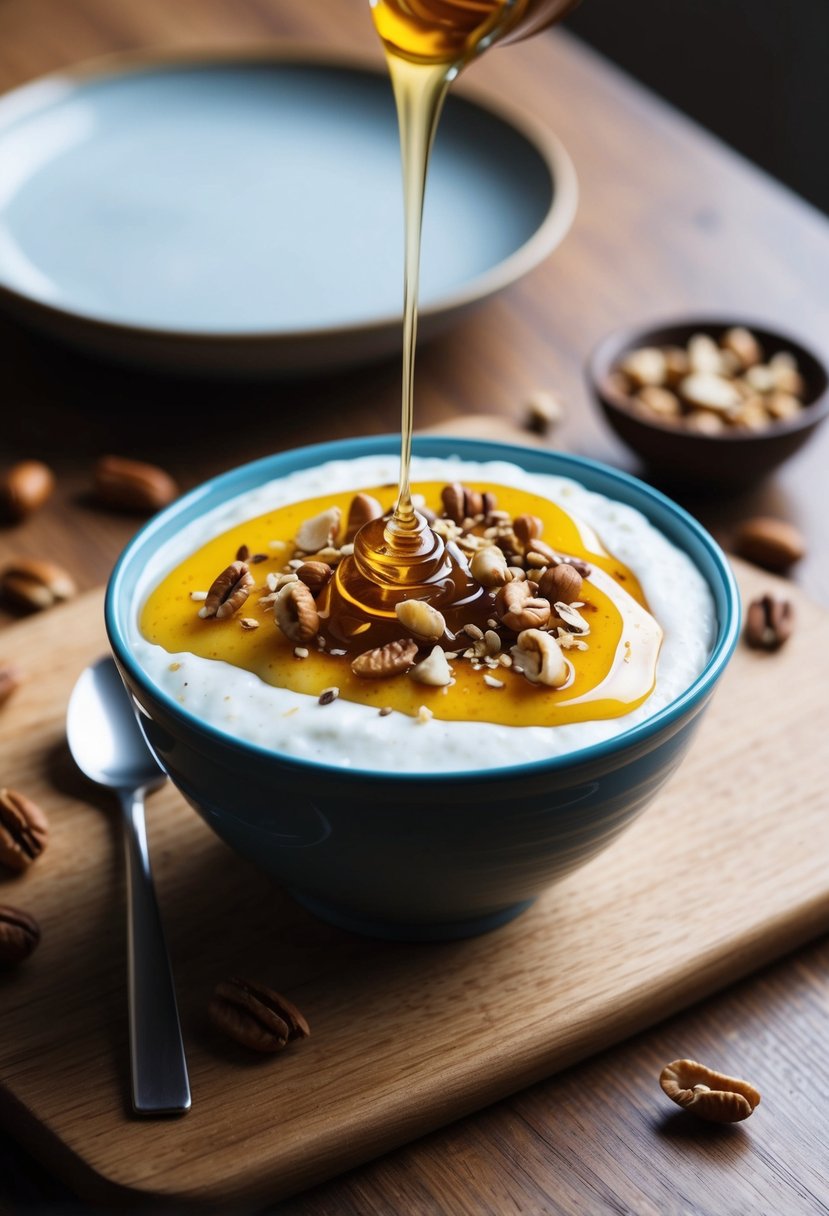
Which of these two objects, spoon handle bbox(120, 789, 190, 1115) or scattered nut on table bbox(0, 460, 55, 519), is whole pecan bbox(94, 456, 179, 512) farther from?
spoon handle bbox(120, 789, 190, 1115)

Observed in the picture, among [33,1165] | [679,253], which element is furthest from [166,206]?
[33,1165]

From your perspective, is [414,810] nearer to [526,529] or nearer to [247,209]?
[526,529]

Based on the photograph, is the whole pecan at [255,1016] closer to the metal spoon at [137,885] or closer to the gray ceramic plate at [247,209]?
the metal spoon at [137,885]

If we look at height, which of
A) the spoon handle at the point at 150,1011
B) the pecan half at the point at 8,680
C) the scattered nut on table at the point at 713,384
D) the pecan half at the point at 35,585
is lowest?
the pecan half at the point at 35,585

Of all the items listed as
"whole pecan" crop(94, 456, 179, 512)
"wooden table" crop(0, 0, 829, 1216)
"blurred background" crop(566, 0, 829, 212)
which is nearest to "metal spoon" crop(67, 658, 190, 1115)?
"wooden table" crop(0, 0, 829, 1216)

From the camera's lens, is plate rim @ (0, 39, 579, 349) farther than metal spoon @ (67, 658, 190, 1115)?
Yes

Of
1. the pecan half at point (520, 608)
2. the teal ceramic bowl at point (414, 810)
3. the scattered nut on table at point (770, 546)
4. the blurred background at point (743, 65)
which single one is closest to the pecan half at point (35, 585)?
the teal ceramic bowl at point (414, 810)

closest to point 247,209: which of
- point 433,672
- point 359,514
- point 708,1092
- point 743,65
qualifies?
point 359,514

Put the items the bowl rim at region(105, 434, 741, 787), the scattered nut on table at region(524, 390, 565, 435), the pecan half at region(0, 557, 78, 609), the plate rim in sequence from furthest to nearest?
1. the scattered nut on table at region(524, 390, 565, 435)
2. the plate rim
3. the pecan half at region(0, 557, 78, 609)
4. the bowl rim at region(105, 434, 741, 787)
